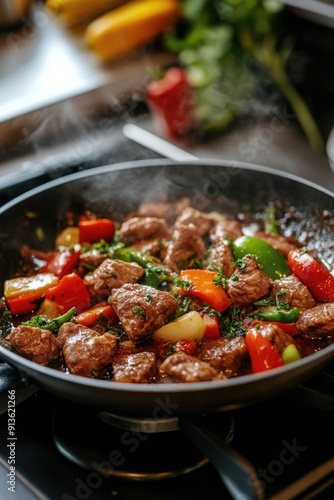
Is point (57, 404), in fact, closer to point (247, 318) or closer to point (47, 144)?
point (247, 318)

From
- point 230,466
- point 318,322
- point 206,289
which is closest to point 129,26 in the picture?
point 206,289

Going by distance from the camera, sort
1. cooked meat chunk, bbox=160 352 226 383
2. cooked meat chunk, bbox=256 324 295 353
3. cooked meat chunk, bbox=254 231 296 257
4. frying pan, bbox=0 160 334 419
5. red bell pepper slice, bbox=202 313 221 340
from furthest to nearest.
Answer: frying pan, bbox=0 160 334 419, cooked meat chunk, bbox=254 231 296 257, red bell pepper slice, bbox=202 313 221 340, cooked meat chunk, bbox=256 324 295 353, cooked meat chunk, bbox=160 352 226 383

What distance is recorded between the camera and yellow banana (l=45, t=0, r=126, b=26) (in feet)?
12.9

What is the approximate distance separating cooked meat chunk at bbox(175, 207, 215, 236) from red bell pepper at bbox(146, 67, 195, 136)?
3.73ft

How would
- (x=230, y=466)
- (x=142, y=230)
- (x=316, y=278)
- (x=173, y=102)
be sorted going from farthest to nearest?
(x=173, y=102), (x=142, y=230), (x=316, y=278), (x=230, y=466)

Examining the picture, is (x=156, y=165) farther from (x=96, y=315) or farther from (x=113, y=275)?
(x=96, y=315)

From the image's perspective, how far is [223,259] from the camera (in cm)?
222

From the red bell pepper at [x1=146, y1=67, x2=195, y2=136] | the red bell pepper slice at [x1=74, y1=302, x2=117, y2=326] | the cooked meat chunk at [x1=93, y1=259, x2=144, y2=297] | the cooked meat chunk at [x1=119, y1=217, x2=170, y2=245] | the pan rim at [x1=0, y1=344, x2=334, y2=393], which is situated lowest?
the pan rim at [x1=0, y1=344, x2=334, y2=393]

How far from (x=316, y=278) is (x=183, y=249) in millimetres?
483

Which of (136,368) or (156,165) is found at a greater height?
(156,165)

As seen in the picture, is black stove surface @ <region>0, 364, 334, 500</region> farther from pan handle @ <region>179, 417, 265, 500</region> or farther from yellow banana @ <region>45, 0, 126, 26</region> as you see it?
yellow banana @ <region>45, 0, 126, 26</region>

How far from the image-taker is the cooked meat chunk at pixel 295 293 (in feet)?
6.68

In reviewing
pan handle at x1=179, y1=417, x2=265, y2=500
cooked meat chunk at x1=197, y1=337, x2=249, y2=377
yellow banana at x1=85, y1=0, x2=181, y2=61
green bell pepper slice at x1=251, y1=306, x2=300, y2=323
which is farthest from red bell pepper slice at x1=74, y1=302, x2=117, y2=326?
yellow banana at x1=85, y1=0, x2=181, y2=61

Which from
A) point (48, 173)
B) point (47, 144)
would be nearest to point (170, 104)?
point (47, 144)
